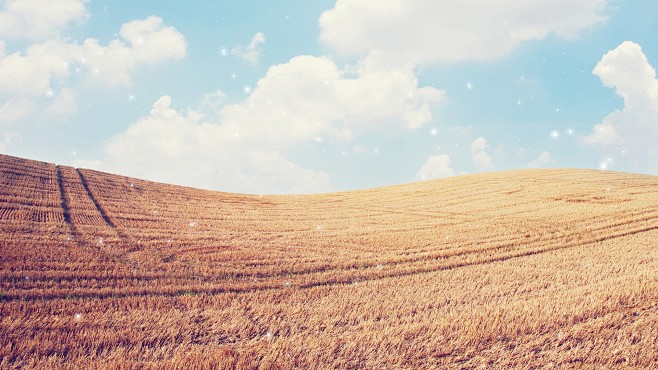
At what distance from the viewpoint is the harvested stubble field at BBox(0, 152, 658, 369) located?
638cm

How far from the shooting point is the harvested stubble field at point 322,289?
6383 millimetres

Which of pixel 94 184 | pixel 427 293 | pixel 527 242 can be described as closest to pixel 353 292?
pixel 427 293

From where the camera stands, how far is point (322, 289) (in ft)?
33.5

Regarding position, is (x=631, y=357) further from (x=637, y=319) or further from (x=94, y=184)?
(x=94, y=184)

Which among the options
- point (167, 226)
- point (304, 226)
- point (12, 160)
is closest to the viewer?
point (167, 226)

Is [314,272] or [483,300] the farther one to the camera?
[314,272]

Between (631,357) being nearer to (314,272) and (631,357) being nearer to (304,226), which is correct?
(314,272)

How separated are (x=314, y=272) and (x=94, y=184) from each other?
23.5 m

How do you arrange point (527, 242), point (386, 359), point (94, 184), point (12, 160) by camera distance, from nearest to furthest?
point (386, 359) → point (527, 242) → point (94, 184) → point (12, 160)

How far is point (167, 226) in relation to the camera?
62.7ft

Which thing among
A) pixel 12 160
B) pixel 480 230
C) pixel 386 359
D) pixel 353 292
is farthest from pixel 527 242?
pixel 12 160

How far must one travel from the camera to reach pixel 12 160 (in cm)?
3194

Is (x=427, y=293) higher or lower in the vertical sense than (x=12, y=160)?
lower

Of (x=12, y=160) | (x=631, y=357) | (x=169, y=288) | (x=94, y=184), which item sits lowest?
(x=631, y=357)
